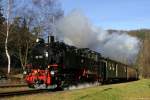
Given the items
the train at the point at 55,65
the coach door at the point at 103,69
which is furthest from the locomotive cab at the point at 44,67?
the coach door at the point at 103,69

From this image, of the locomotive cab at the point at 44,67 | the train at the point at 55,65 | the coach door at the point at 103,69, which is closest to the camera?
the locomotive cab at the point at 44,67

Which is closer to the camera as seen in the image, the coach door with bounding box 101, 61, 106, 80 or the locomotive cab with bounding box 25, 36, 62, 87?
the locomotive cab with bounding box 25, 36, 62, 87

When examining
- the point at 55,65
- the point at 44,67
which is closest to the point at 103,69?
the point at 55,65

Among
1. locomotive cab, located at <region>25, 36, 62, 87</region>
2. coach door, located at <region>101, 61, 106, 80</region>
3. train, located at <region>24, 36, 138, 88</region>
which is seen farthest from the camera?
coach door, located at <region>101, 61, 106, 80</region>

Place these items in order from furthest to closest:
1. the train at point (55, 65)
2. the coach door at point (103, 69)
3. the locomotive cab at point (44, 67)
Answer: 1. the coach door at point (103, 69)
2. the train at point (55, 65)
3. the locomotive cab at point (44, 67)

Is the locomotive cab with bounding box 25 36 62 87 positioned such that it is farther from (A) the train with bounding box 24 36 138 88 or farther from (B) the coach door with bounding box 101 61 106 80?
(B) the coach door with bounding box 101 61 106 80

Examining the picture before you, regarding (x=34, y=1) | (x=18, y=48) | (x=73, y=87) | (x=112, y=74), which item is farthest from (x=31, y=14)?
(x=73, y=87)

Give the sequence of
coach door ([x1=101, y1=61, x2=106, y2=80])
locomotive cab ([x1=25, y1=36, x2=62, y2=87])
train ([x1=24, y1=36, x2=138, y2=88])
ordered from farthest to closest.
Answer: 1. coach door ([x1=101, y1=61, x2=106, y2=80])
2. train ([x1=24, y1=36, x2=138, y2=88])
3. locomotive cab ([x1=25, y1=36, x2=62, y2=87])

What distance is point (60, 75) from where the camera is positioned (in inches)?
1271

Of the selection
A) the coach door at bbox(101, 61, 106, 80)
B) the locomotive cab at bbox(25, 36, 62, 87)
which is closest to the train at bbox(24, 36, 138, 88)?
the locomotive cab at bbox(25, 36, 62, 87)

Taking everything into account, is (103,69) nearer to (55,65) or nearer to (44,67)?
(55,65)

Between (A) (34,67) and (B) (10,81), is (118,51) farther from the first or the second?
(A) (34,67)

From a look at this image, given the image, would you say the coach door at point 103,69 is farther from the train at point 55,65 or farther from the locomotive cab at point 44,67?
the locomotive cab at point 44,67

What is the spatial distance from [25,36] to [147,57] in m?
47.4
